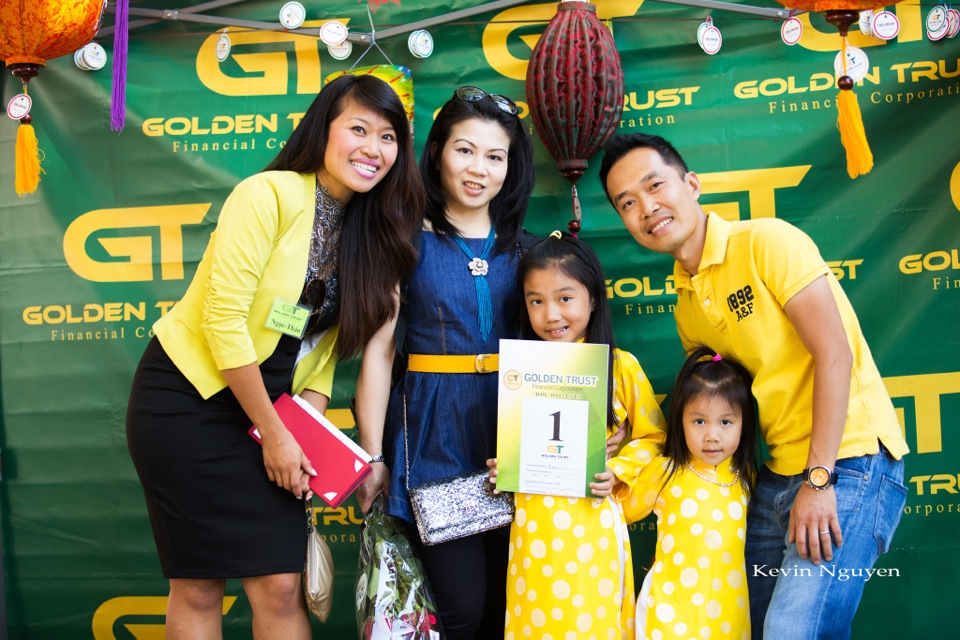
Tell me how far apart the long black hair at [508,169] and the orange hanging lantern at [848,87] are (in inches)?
33.2

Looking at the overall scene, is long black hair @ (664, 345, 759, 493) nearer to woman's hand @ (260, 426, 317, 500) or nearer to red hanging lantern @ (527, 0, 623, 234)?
red hanging lantern @ (527, 0, 623, 234)

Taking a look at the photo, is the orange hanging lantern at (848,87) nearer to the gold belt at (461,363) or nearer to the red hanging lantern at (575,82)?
the red hanging lantern at (575,82)

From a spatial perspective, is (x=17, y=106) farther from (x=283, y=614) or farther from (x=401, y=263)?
(x=283, y=614)

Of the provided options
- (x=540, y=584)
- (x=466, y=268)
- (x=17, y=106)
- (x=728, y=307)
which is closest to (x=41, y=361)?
(x=17, y=106)

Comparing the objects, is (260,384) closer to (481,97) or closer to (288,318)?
(288,318)

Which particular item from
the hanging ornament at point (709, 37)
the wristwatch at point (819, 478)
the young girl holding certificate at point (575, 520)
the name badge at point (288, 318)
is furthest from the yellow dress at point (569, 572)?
the hanging ornament at point (709, 37)

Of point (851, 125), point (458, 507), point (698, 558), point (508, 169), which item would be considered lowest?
point (698, 558)

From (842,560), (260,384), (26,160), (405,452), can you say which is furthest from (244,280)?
(842,560)

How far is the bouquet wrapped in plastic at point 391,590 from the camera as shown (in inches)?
91.3

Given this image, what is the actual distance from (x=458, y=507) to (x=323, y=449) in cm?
40

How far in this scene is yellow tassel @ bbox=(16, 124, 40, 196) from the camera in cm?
279

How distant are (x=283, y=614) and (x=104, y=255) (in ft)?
5.46

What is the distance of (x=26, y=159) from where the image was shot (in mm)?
2803

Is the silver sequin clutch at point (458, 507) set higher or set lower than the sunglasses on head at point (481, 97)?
lower
